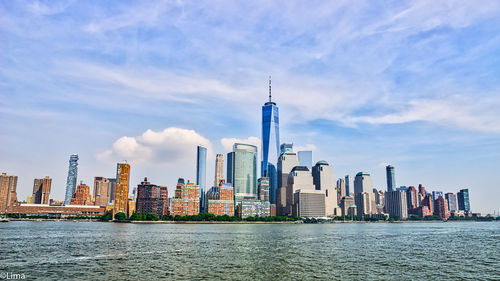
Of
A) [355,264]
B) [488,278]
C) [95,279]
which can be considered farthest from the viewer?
[355,264]

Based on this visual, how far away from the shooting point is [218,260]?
73.9 meters

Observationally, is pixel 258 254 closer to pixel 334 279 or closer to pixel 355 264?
pixel 355 264

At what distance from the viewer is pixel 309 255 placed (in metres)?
83.6

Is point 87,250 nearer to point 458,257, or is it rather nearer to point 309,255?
A: point 309,255

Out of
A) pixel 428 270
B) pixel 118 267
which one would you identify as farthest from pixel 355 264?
pixel 118 267

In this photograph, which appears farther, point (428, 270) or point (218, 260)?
point (218, 260)

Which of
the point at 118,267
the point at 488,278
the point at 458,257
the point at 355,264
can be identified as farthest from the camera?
the point at 458,257

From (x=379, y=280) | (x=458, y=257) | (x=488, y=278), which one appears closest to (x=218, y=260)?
(x=379, y=280)

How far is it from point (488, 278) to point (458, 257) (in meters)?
26.1

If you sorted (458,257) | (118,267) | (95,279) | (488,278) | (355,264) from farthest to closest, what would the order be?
1. (458,257)
2. (355,264)
3. (118,267)
4. (488,278)
5. (95,279)

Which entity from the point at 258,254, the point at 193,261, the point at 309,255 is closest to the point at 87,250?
the point at 193,261

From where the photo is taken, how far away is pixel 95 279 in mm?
53938

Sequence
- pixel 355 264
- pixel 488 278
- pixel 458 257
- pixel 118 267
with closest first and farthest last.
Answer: pixel 488 278
pixel 118 267
pixel 355 264
pixel 458 257

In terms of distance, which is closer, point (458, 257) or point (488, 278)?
point (488, 278)
